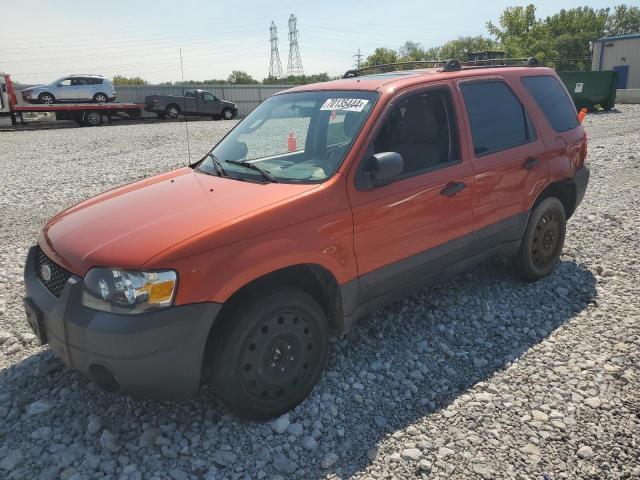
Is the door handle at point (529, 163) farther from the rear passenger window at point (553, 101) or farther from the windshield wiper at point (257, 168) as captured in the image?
the windshield wiper at point (257, 168)

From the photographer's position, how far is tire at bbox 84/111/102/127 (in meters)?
25.2

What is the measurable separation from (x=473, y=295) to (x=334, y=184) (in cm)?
210

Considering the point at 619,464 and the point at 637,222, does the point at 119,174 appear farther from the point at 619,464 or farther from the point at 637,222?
the point at 619,464

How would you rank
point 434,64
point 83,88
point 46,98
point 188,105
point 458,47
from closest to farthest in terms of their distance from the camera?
1. point 434,64
2. point 46,98
3. point 83,88
4. point 188,105
5. point 458,47

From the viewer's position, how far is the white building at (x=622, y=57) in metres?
37.8

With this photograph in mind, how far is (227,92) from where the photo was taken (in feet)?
122

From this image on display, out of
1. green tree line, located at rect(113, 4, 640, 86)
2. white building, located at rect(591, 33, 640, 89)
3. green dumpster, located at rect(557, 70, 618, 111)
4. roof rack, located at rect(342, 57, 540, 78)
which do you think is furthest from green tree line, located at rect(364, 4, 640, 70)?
roof rack, located at rect(342, 57, 540, 78)

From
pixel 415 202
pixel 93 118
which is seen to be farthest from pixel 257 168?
pixel 93 118

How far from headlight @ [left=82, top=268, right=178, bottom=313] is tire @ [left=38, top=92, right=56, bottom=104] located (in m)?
28.4

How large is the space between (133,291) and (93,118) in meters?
26.2

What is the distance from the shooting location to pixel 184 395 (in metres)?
2.61

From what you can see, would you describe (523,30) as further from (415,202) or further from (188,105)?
(415,202)

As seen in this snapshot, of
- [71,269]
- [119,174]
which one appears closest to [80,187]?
[119,174]

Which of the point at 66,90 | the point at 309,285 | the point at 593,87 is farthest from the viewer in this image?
the point at 66,90
